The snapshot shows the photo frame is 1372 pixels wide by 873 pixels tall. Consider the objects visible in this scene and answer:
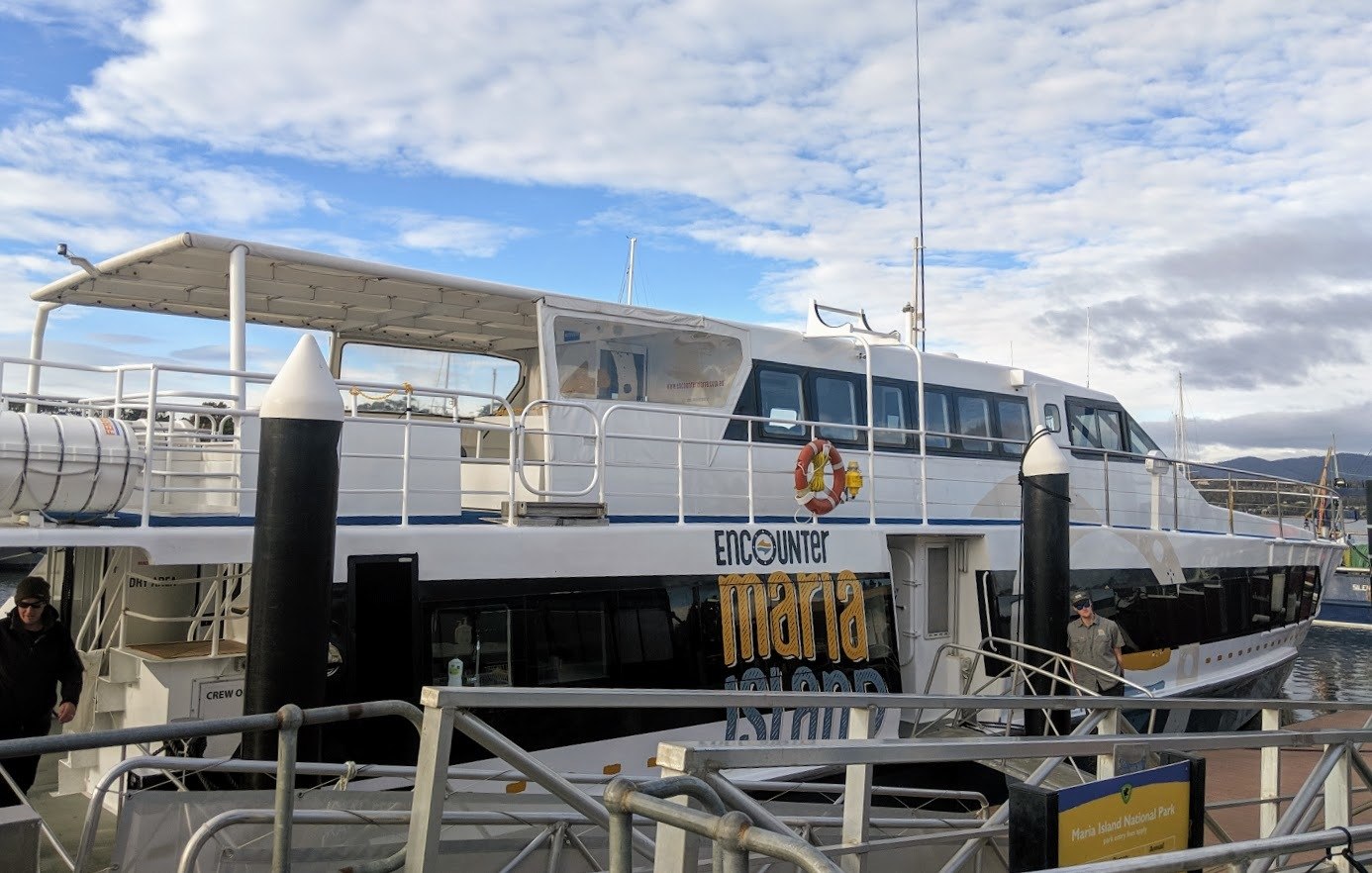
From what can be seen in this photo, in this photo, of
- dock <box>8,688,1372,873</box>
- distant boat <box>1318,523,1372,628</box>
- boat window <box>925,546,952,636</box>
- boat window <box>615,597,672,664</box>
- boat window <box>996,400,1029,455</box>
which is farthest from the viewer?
distant boat <box>1318,523,1372,628</box>

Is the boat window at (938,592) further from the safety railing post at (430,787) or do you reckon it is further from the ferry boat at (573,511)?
the safety railing post at (430,787)

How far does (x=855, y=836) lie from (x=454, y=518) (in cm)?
427

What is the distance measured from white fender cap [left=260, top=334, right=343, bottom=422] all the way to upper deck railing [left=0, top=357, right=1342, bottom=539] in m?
0.66

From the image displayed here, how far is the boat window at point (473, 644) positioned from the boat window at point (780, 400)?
3.76 metres

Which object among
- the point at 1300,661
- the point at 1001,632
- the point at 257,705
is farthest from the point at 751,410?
the point at 1300,661

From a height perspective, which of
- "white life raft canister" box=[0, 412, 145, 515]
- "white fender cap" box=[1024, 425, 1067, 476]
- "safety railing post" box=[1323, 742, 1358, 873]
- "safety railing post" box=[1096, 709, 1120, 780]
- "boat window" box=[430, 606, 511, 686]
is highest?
"white fender cap" box=[1024, 425, 1067, 476]

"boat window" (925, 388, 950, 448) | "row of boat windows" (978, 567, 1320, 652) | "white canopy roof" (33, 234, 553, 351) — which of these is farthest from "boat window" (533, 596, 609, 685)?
"boat window" (925, 388, 950, 448)

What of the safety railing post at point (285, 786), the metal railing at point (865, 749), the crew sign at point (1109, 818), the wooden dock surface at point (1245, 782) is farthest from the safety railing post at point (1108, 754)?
the wooden dock surface at point (1245, 782)

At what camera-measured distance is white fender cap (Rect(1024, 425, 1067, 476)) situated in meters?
9.20

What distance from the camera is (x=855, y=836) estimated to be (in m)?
4.24

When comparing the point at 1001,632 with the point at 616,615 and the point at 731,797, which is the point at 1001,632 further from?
the point at 731,797

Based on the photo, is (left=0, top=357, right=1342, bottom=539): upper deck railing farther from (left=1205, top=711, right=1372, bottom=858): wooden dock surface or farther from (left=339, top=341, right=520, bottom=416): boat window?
(left=1205, top=711, right=1372, bottom=858): wooden dock surface

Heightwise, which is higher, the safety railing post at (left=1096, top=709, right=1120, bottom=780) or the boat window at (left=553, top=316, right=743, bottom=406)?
the boat window at (left=553, top=316, right=743, bottom=406)

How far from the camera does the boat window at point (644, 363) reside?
9.13m
